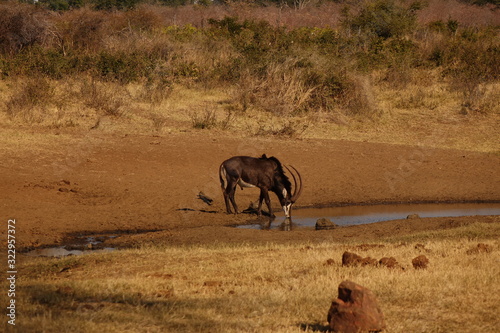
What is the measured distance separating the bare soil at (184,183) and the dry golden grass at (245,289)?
1.74 m

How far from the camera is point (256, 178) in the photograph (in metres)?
12.2

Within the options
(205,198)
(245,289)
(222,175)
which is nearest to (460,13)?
(205,198)

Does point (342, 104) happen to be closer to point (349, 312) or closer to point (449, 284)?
point (449, 284)

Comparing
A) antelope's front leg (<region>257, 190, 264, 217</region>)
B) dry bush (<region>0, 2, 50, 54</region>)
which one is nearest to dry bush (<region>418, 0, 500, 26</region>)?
dry bush (<region>0, 2, 50, 54</region>)

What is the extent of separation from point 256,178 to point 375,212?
7.87 feet

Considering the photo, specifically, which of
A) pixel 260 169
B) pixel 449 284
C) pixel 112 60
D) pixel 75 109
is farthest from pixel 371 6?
pixel 449 284

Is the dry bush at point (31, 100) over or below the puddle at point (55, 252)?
over

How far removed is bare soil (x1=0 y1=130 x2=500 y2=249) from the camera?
10859mm

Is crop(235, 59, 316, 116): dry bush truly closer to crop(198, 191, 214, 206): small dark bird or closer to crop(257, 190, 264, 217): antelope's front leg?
crop(198, 191, 214, 206): small dark bird

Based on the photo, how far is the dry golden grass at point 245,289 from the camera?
224 inches

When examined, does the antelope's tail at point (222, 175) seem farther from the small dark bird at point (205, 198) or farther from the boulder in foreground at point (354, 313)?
the boulder in foreground at point (354, 313)

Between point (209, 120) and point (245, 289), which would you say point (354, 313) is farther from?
point (209, 120)

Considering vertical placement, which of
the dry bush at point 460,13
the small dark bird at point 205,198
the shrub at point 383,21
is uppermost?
the dry bush at point 460,13

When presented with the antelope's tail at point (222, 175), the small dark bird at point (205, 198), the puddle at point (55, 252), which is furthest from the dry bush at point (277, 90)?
the puddle at point (55, 252)
